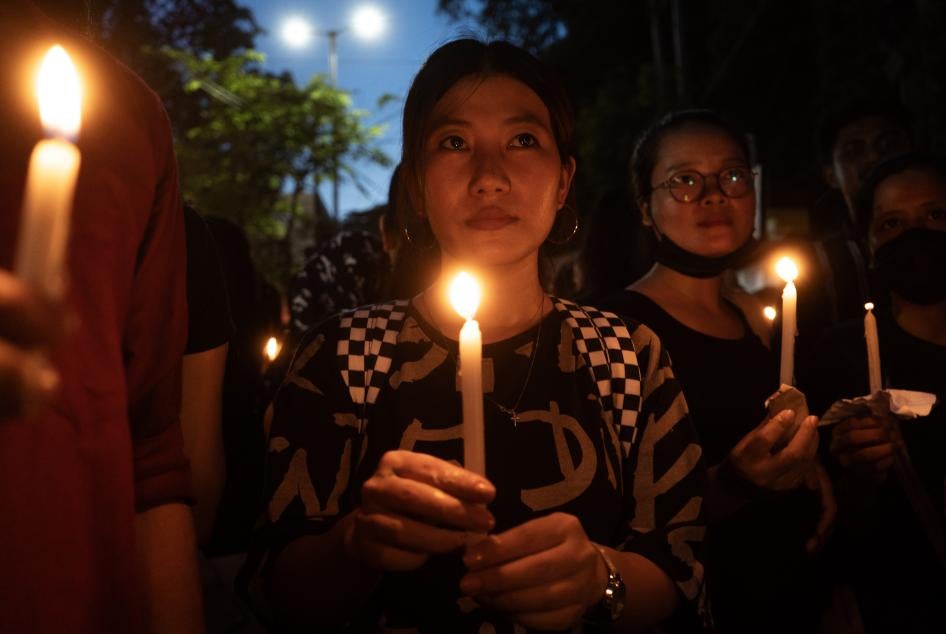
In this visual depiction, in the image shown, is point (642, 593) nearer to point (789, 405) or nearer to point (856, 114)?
point (789, 405)

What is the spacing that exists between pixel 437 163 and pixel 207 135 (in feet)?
81.7

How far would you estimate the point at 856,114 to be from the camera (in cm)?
491

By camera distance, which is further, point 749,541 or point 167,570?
point 749,541

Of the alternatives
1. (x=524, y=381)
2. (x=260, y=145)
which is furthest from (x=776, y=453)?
(x=260, y=145)

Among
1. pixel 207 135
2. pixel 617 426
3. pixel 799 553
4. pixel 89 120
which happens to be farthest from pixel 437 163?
pixel 207 135

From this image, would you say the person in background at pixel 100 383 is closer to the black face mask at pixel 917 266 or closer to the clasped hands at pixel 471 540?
the clasped hands at pixel 471 540

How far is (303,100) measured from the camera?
83.8ft

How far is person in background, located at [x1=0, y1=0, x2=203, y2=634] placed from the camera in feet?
3.60

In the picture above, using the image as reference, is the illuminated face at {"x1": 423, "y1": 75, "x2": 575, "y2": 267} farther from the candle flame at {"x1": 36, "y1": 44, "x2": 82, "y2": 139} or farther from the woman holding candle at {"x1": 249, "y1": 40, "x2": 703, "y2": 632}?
the candle flame at {"x1": 36, "y1": 44, "x2": 82, "y2": 139}

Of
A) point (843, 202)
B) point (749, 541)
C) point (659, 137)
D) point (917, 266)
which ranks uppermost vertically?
point (659, 137)

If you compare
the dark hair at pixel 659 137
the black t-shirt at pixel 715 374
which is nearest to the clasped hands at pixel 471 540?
the black t-shirt at pixel 715 374

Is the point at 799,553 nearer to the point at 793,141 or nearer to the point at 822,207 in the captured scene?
the point at 822,207

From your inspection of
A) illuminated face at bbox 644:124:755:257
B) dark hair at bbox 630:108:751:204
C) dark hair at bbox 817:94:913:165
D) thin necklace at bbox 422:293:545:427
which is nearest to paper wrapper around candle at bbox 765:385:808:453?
thin necklace at bbox 422:293:545:427

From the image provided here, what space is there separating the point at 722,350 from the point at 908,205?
3.54 feet
